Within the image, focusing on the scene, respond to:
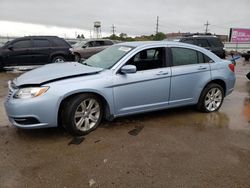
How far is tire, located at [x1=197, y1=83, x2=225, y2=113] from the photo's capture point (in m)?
5.24

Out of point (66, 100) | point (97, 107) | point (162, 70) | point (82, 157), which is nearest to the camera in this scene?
point (82, 157)

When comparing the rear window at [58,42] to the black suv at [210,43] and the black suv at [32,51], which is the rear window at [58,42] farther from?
the black suv at [210,43]

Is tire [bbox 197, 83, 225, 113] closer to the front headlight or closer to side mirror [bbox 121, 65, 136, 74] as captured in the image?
side mirror [bbox 121, 65, 136, 74]

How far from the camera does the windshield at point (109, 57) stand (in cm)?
447

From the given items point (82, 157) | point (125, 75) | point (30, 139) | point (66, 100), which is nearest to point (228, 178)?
point (82, 157)

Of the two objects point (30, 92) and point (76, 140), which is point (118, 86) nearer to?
point (76, 140)

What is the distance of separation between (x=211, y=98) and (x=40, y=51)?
8.29 meters

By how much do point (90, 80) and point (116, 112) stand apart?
745 millimetres

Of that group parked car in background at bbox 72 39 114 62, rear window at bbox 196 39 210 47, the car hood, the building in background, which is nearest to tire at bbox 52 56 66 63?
parked car in background at bbox 72 39 114 62

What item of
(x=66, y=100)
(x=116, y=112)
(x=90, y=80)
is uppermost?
(x=90, y=80)

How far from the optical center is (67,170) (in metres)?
3.09

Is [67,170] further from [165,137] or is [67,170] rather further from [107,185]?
[165,137]

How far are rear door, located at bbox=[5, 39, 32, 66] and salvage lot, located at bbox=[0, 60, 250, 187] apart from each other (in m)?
6.64

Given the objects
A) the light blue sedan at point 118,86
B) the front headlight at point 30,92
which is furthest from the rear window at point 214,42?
the front headlight at point 30,92
